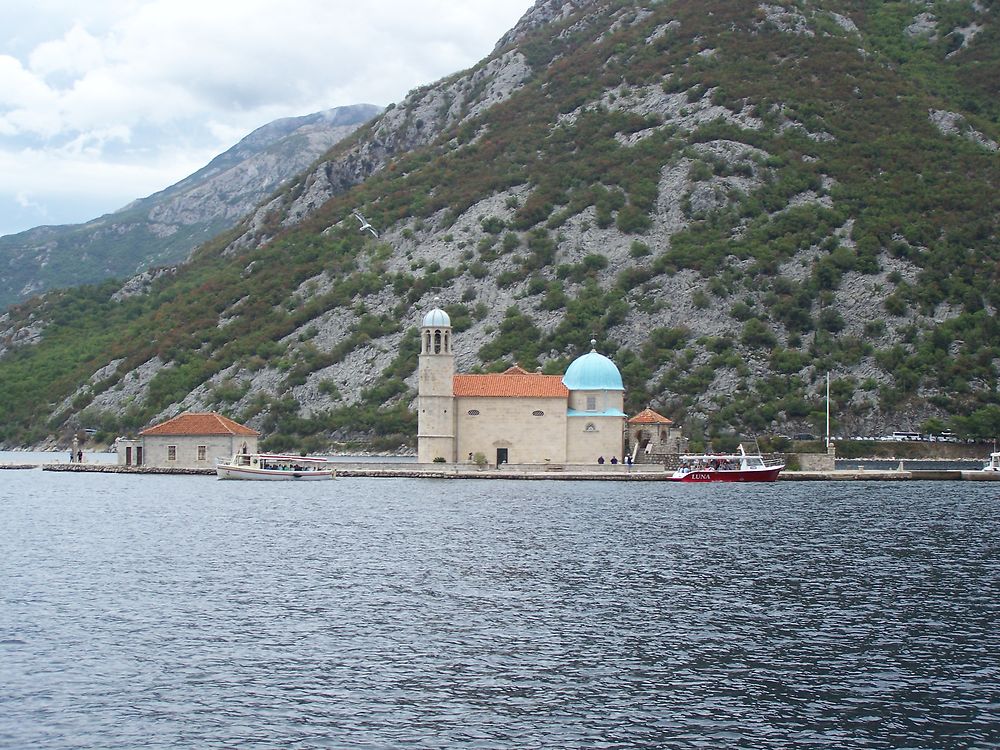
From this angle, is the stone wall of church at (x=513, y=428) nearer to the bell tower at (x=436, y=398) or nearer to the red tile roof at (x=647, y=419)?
the bell tower at (x=436, y=398)

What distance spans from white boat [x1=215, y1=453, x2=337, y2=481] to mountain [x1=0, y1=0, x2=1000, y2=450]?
18.3m

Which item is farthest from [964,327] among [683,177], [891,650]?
[891,650]

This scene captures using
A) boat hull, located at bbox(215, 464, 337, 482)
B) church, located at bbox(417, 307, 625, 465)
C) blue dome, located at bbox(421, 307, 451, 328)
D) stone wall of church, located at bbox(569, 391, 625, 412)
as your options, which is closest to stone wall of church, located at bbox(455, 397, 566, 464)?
church, located at bbox(417, 307, 625, 465)

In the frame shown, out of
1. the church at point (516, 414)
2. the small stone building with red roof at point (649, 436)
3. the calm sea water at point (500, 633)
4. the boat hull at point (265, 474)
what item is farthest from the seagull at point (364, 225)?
the calm sea water at point (500, 633)

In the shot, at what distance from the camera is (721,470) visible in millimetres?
80750

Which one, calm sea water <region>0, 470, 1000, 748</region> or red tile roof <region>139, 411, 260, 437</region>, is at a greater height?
red tile roof <region>139, 411, 260, 437</region>

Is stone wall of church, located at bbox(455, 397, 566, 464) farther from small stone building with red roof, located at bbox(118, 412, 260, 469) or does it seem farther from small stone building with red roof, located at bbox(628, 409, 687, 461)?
small stone building with red roof, located at bbox(118, 412, 260, 469)

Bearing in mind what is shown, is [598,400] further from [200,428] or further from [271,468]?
[200,428]

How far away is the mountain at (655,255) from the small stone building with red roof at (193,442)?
19744 millimetres

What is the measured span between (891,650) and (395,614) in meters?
11.6

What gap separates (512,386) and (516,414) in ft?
5.91

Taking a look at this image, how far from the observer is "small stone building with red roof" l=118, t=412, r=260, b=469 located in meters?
87.3

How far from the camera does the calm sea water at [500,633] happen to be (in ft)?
72.6

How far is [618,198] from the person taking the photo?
120m
